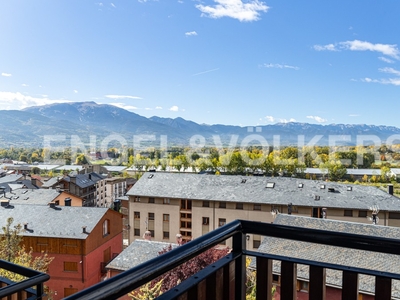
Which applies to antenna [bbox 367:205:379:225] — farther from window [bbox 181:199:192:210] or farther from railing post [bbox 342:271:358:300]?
railing post [bbox 342:271:358:300]

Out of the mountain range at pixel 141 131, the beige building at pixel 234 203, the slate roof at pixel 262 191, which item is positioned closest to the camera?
the beige building at pixel 234 203

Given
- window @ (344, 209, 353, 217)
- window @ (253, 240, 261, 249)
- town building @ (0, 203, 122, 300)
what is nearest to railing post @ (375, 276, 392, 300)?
town building @ (0, 203, 122, 300)

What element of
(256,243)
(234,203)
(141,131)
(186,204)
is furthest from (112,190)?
(141,131)

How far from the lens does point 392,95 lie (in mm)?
38406

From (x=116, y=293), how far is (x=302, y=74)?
43515 mm

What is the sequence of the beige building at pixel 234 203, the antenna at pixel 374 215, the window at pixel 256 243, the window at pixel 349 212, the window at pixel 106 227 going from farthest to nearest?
1. the beige building at pixel 234 203
2. the window at pixel 349 212
3. the antenna at pixel 374 215
4. the window at pixel 256 243
5. the window at pixel 106 227

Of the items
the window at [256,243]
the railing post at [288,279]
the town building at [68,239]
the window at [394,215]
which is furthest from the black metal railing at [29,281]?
the window at [394,215]

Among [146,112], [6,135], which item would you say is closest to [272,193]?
[6,135]

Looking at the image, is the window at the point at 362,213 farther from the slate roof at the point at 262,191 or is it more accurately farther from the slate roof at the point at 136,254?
the slate roof at the point at 136,254

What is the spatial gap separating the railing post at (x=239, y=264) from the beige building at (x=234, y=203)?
11541 millimetres

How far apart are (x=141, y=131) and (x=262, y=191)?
58.9 meters

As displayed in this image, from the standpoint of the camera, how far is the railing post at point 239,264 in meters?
0.78

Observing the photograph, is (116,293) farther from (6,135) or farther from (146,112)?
(146,112)

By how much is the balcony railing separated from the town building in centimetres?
880
